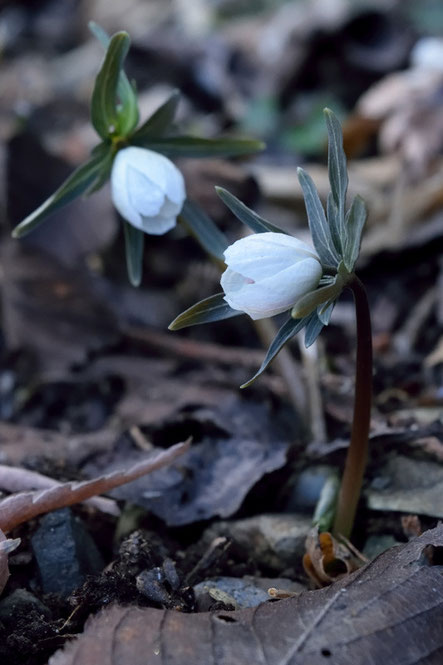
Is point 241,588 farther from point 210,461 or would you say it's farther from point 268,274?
point 268,274

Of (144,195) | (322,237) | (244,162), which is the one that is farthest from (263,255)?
(244,162)

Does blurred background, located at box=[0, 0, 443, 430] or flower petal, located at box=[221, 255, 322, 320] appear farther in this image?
blurred background, located at box=[0, 0, 443, 430]

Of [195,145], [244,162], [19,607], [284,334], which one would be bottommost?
[19,607]

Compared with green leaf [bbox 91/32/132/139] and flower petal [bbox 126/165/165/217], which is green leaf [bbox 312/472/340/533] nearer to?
flower petal [bbox 126/165/165/217]

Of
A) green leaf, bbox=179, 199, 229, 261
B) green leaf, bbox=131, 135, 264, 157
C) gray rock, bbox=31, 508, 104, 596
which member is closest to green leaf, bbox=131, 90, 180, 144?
green leaf, bbox=131, 135, 264, 157

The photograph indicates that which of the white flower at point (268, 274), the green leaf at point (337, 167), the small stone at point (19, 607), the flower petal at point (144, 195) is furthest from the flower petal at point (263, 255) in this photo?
the small stone at point (19, 607)

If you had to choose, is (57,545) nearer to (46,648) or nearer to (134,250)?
(46,648)

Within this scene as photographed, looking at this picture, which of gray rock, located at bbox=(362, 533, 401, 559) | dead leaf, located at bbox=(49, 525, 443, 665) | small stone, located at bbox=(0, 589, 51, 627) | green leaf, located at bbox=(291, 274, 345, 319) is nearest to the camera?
dead leaf, located at bbox=(49, 525, 443, 665)
